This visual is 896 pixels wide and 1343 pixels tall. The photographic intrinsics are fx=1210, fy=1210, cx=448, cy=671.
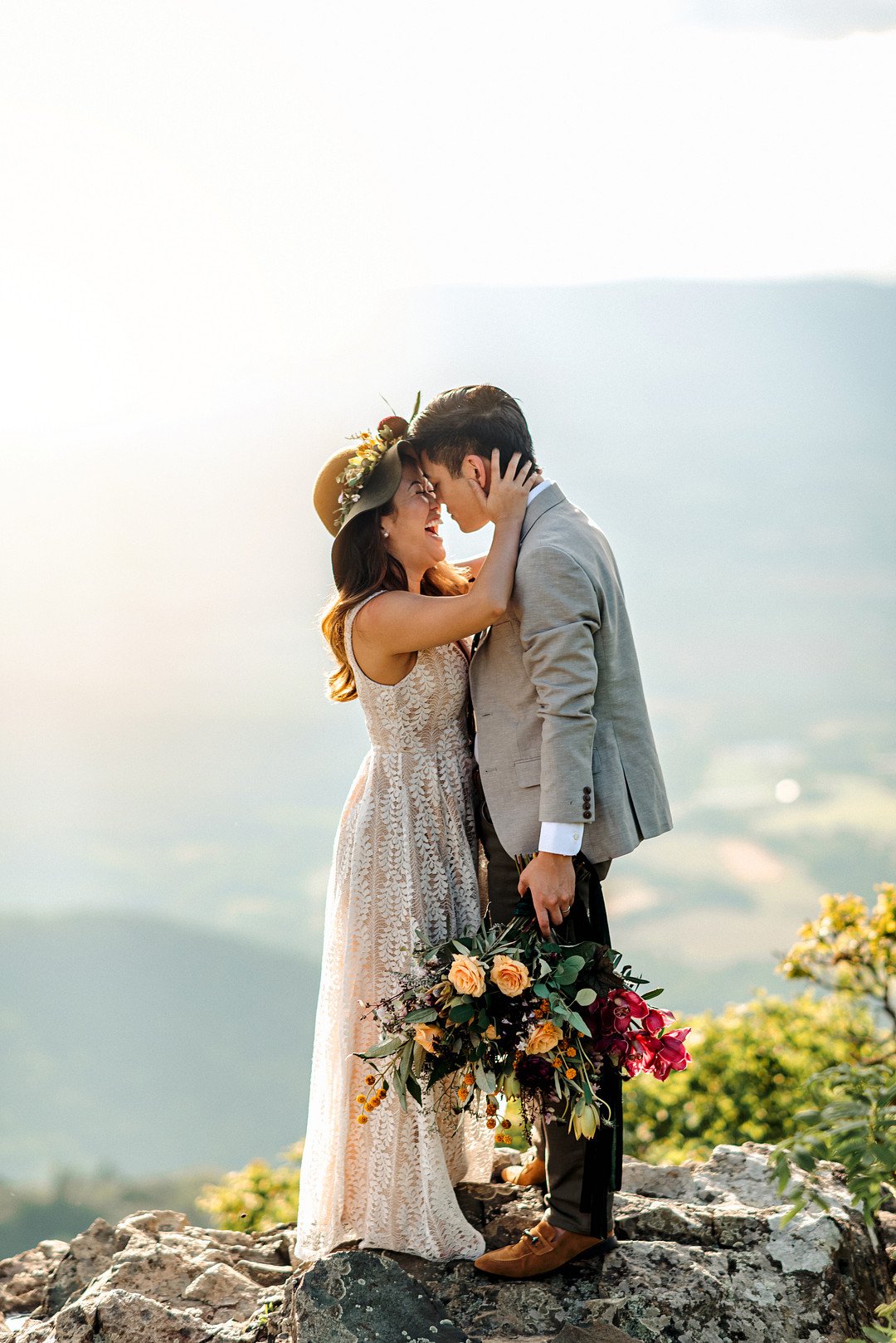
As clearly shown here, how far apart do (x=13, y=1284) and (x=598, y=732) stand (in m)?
2.70

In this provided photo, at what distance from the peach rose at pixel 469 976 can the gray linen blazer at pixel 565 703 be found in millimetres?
367

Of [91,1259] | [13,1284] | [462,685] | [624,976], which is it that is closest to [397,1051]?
[624,976]

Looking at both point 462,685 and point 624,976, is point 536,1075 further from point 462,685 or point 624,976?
point 462,685

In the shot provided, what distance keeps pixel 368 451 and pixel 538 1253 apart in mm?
2215

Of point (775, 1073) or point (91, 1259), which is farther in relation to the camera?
point (775, 1073)

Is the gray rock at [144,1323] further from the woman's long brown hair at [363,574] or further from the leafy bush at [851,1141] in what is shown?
the leafy bush at [851,1141]

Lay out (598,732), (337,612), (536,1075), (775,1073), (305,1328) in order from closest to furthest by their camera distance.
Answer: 1. (305,1328)
2. (536,1075)
3. (598,732)
4. (337,612)
5. (775,1073)

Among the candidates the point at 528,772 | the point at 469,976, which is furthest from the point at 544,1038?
the point at 528,772

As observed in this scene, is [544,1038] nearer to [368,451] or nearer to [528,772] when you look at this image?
[528,772]

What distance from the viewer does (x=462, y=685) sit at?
139 inches

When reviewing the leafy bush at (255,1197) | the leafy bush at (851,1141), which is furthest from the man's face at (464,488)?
the leafy bush at (255,1197)

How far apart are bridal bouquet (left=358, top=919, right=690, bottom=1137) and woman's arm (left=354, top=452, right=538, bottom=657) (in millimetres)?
787

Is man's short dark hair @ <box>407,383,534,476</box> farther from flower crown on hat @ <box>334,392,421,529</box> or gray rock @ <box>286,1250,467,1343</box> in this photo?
gray rock @ <box>286,1250,467,1343</box>

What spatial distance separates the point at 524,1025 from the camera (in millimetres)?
2918
